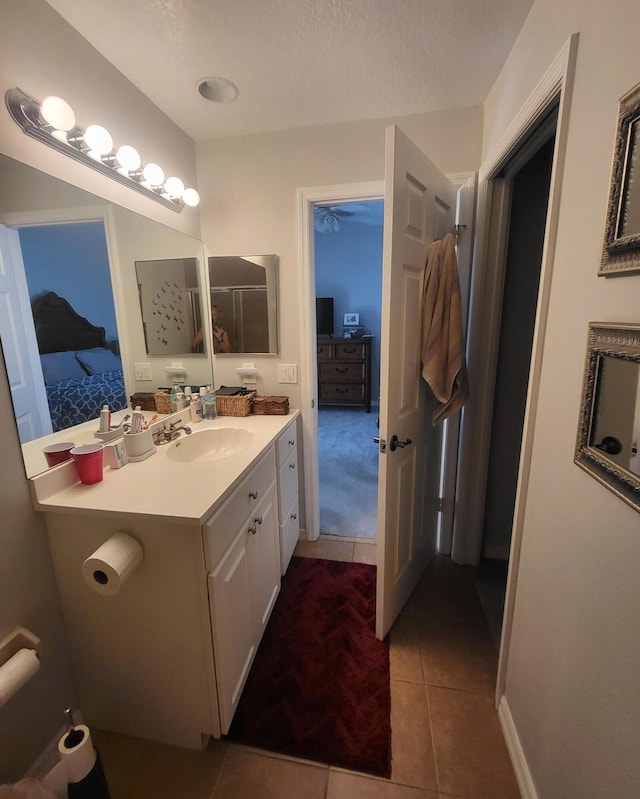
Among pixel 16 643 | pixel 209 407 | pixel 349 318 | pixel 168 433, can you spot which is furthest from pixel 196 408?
pixel 349 318

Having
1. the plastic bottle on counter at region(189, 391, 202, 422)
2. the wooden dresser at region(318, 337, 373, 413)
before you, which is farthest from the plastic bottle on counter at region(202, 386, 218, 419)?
the wooden dresser at region(318, 337, 373, 413)

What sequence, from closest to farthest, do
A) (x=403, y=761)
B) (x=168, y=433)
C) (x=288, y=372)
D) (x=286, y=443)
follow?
(x=403, y=761) → (x=168, y=433) → (x=286, y=443) → (x=288, y=372)

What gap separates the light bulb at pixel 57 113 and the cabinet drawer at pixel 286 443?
4.50 feet

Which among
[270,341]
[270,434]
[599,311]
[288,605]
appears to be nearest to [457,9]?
[599,311]

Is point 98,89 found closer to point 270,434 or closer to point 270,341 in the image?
point 270,341

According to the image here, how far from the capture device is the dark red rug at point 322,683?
3.89 ft

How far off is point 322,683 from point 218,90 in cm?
252

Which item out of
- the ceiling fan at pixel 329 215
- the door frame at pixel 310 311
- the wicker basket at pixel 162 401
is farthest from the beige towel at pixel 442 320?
the ceiling fan at pixel 329 215

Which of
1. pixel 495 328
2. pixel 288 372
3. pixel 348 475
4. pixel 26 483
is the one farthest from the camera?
pixel 348 475

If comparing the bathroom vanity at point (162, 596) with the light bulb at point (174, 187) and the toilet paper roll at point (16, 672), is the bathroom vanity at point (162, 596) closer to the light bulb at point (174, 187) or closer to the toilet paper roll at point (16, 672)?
the toilet paper roll at point (16, 672)

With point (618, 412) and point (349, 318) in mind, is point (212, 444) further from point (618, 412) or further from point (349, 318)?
point (349, 318)

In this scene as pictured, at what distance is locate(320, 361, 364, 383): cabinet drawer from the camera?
5.05 m

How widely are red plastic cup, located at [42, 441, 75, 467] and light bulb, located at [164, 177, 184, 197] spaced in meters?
1.25

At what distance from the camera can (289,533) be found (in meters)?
1.98
